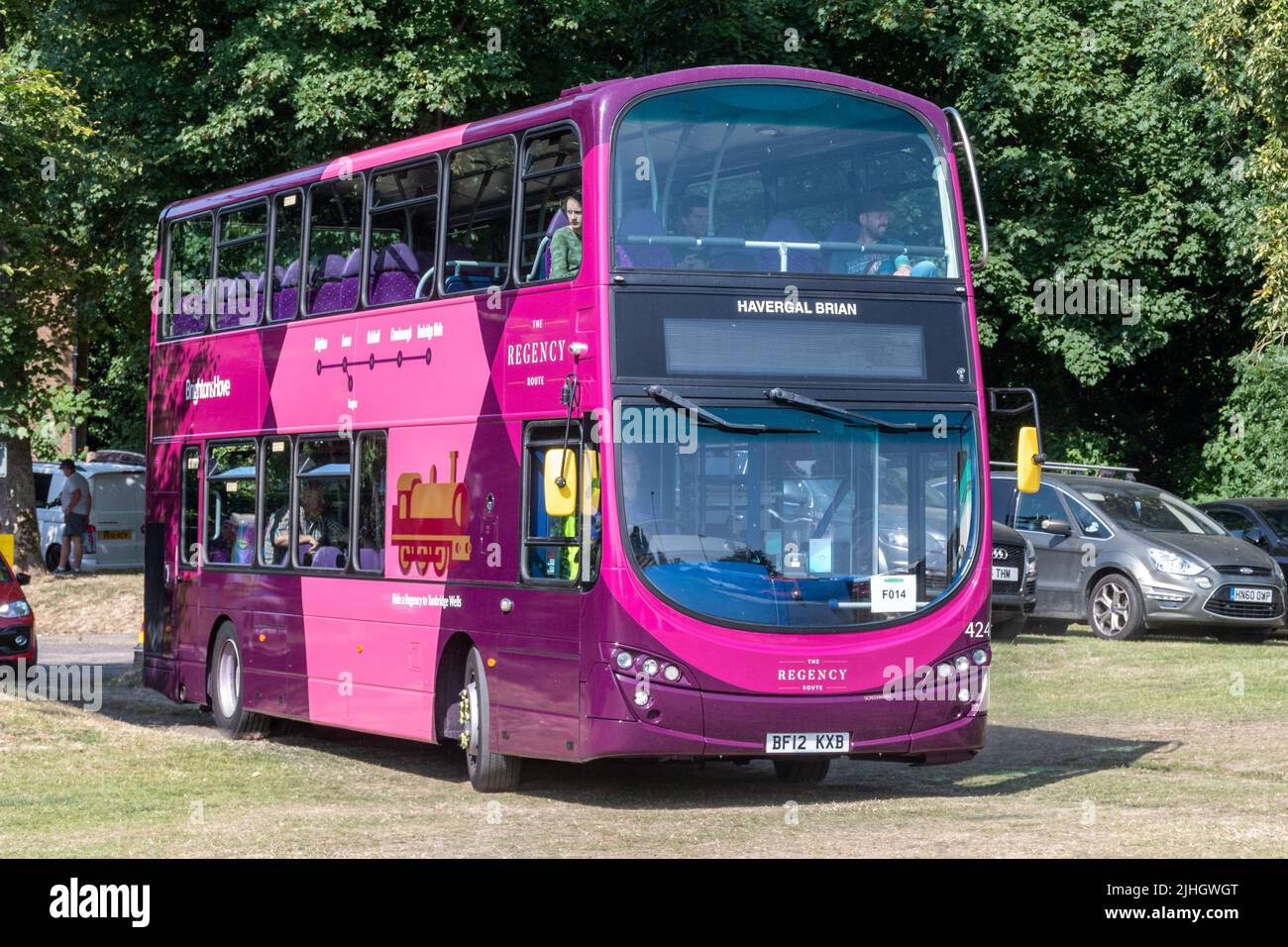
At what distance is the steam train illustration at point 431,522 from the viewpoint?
47.3ft

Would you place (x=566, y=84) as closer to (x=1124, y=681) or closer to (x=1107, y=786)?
(x=1124, y=681)

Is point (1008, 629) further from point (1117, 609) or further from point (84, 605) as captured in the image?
point (84, 605)

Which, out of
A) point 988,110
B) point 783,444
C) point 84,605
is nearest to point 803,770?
point 783,444

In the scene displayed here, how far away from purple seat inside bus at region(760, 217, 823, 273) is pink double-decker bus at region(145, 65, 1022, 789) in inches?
0.7

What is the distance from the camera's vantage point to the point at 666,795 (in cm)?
1388

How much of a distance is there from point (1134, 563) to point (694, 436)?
14101 mm

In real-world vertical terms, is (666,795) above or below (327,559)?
below

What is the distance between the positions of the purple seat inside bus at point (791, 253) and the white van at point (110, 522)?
2917 cm

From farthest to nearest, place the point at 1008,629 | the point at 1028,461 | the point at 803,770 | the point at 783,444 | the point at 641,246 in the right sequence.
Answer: the point at 1008,629, the point at 803,770, the point at 1028,461, the point at 641,246, the point at 783,444

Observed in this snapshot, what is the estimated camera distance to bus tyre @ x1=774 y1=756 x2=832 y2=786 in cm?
1468

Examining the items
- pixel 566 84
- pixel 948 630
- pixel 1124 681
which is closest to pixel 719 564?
pixel 948 630

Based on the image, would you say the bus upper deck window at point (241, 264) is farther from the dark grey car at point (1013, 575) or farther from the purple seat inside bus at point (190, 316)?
the dark grey car at point (1013, 575)

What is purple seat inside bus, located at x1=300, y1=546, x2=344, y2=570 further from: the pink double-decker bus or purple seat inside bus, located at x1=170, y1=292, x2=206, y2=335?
purple seat inside bus, located at x1=170, y1=292, x2=206, y2=335

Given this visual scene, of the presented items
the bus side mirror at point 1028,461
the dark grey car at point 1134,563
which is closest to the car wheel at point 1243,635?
the dark grey car at point 1134,563
